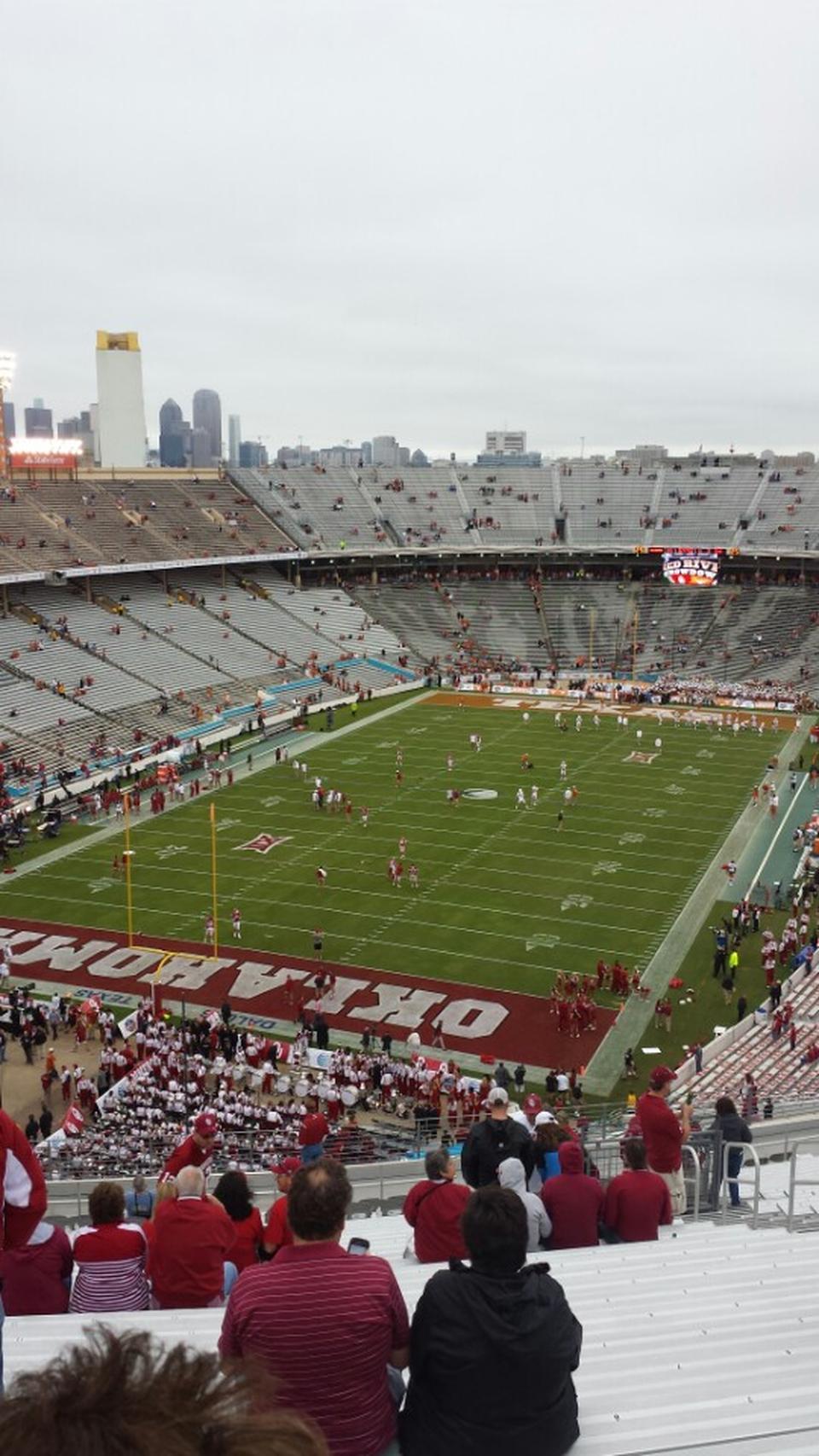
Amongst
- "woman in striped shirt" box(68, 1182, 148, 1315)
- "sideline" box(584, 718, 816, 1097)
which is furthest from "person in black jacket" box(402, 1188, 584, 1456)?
"sideline" box(584, 718, 816, 1097)

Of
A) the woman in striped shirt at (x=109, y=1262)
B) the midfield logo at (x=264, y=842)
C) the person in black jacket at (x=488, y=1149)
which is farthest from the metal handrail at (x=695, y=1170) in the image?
the midfield logo at (x=264, y=842)

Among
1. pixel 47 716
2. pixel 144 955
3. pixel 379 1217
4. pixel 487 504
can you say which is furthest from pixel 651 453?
pixel 379 1217

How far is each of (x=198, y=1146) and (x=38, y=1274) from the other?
2.77 meters

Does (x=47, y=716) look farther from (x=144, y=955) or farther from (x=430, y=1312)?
(x=430, y=1312)

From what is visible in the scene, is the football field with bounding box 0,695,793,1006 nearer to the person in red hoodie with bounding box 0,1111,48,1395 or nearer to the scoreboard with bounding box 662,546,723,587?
the person in red hoodie with bounding box 0,1111,48,1395

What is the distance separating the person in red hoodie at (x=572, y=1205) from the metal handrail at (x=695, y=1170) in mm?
1818

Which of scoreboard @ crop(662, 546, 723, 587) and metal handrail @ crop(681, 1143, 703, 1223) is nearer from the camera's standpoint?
metal handrail @ crop(681, 1143, 703, 1223)

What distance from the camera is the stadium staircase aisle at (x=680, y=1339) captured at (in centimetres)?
366

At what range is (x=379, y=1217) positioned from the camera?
407 inches

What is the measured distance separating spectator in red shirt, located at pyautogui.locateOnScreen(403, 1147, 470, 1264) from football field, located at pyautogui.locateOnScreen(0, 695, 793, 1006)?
1750 centimetres

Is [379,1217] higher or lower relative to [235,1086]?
higher

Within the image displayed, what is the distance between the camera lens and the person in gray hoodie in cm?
659

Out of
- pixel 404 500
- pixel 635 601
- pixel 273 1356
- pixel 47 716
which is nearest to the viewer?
pixel 273 1356

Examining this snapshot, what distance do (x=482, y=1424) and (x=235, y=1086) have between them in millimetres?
16252
